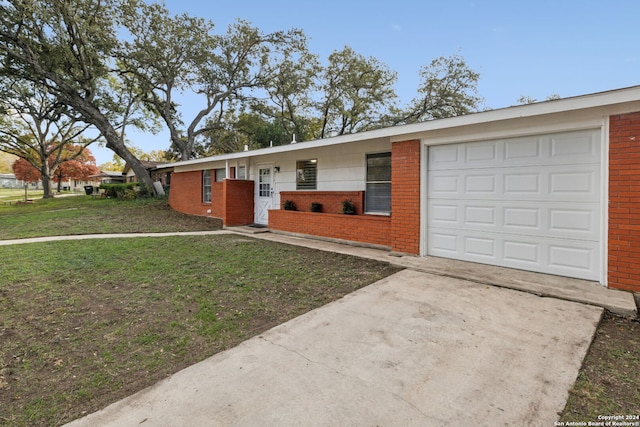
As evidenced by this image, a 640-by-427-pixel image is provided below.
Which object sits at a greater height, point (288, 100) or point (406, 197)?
point (288, 100)

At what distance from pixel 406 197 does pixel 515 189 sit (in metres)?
1.93

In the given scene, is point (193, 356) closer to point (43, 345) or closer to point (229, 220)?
point (43, 345)

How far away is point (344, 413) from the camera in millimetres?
2004

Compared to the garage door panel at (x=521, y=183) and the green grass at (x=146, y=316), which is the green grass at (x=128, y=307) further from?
the garage door panel at (x=521, y=183)

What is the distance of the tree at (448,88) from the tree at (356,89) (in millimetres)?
2712

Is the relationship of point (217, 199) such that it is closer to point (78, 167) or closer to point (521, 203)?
point (521, 203)

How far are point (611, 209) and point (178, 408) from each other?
5556 mm

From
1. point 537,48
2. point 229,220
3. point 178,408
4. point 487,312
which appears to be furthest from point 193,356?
point 537,48

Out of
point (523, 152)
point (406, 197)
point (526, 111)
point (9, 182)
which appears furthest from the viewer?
point (9, 182)

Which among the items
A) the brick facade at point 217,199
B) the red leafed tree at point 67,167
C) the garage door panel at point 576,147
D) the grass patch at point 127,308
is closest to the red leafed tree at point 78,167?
the red leafed tree at point 67,167

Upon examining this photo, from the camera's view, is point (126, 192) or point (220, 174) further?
point (126, 192)

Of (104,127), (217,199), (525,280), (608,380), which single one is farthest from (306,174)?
(104,127)

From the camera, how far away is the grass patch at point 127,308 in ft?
7.88

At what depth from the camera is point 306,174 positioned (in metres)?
9.74
